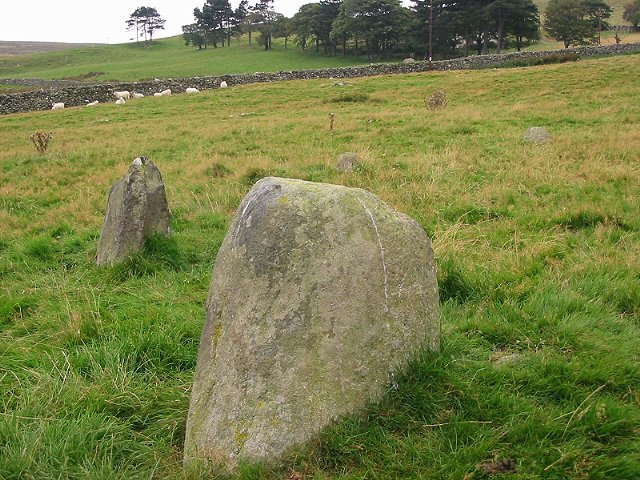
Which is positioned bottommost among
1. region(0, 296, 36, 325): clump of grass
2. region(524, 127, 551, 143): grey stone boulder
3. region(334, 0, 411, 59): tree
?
region(0, 296, 36, 325): clump of grass

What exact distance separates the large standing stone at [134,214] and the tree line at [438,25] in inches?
2139

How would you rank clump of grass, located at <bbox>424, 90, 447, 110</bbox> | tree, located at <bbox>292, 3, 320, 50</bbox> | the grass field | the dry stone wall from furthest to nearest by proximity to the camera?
tree, located at <bbox>292, 3, 320, 50</bbox> → the dry stone wall → clump of grass, located at <bbox>424, 90, 447, 110</bbox> → the grass field

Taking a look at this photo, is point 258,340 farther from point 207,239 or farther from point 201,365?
point 207,239

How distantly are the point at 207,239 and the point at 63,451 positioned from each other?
491cm

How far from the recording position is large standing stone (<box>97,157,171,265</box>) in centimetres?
709

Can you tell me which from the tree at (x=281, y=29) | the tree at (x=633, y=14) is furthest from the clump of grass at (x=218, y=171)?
the tree at (x=633, y=14)

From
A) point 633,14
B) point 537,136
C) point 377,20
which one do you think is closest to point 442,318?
point 537,136

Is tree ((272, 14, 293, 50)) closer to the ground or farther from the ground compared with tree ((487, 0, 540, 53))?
farther from the ground

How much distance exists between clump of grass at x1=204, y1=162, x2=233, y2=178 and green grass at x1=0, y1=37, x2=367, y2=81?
161ft

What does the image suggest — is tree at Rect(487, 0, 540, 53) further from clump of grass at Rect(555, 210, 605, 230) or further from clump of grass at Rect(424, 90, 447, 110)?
clump of grass at Rect(555, 210, 605, 230)

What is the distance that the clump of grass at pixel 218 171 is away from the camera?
12766 millimetres

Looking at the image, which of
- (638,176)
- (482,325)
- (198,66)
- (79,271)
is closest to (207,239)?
(79,271)

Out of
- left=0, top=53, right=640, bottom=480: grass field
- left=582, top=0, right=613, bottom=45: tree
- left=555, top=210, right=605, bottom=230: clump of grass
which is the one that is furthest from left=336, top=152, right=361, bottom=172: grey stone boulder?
left=582, top=0, right=613, bottom=45: tree

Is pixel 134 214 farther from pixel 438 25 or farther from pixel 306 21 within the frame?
pixel 306 21
